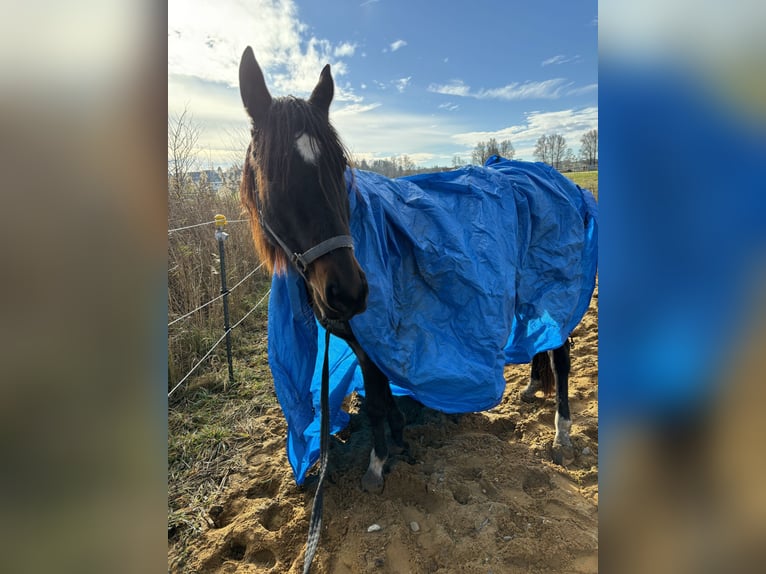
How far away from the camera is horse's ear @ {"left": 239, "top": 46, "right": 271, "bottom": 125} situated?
184 centimetres

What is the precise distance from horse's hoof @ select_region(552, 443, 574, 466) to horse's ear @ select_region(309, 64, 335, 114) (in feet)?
8.59

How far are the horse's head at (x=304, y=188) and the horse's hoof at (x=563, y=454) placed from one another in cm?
187

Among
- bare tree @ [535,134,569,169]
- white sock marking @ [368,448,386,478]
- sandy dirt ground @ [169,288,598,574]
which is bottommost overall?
Answer: sandy dirt ground @ [169,288,598,574]

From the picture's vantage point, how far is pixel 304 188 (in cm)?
166

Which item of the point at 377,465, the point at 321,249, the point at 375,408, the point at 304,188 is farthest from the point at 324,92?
the point at 377,465

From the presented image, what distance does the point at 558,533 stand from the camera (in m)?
1.88

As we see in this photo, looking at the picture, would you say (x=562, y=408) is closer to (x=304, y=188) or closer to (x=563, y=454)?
(x=563, y=454)

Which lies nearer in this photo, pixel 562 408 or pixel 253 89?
pixel 253 89

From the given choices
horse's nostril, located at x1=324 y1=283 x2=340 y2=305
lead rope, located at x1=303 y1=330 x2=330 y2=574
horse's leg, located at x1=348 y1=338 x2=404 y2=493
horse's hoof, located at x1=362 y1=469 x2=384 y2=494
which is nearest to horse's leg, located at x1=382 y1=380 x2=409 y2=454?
horse's leg, located at x1=348 y1=338 x2=404 y2=493

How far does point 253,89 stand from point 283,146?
0.43m

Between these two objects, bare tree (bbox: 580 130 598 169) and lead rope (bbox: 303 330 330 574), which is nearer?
bare tree (bbox: 580 130 598 169)

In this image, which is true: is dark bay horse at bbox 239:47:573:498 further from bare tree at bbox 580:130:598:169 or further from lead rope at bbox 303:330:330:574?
bare tree at bbox 580:130:598:169
